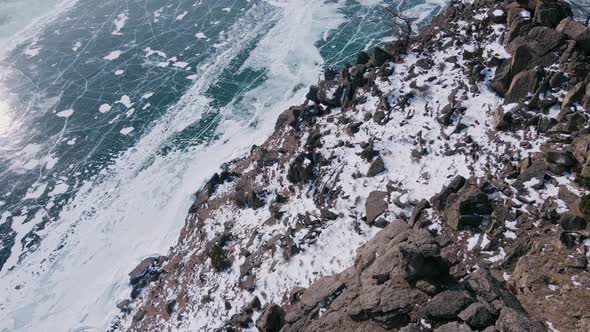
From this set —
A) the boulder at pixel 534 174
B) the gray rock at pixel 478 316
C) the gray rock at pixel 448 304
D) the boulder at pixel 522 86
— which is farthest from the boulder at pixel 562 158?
the gray rock at pixel 478 316

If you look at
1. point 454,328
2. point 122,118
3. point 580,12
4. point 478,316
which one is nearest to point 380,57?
point 580,12

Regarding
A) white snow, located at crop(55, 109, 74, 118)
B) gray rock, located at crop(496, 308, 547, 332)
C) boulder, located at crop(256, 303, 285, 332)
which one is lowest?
boulder, located at crop(256, 303, 285, 332)

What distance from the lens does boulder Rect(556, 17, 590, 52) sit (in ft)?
68.5

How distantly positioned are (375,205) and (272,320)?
7.04 m

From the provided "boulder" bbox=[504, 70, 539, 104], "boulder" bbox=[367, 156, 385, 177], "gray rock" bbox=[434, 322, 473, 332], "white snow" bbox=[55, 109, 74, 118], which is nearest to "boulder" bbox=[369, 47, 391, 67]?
"boulder" bbox=[367, 156, 385, 177]

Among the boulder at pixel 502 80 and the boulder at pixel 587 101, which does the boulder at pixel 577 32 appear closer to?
the boulder at pixel 502 80

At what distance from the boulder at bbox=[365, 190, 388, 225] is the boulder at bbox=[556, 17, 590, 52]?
11.3m

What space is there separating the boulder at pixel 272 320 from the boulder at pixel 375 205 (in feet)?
19.0

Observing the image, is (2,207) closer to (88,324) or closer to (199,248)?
(88,324)

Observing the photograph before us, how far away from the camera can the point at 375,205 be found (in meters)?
21.4

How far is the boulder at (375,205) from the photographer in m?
21.0

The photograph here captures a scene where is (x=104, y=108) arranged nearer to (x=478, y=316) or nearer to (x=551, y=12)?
(x=551, y=12)

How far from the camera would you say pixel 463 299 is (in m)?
12.9

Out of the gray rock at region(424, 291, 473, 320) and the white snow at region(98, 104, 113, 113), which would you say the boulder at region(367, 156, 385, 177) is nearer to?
the gray rock at region(424, 291, 473, 320)
